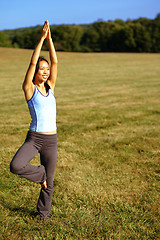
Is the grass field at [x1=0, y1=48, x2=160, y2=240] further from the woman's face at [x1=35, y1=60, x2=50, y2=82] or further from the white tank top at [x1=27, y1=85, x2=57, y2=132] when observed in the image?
the woman's face at [x1=35, y1=60, x2=50, y2=82]

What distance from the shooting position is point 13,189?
4504mm

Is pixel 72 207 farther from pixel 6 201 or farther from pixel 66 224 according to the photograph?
pixel 6 201

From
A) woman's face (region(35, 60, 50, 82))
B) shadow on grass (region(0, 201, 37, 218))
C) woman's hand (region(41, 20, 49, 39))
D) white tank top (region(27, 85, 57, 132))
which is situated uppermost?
woman's hand (region(41, 20, 49, 39))

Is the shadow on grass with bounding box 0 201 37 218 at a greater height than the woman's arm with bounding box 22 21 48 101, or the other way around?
the woman's arm with bounding box 22 21 48 101

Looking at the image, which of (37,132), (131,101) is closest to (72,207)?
(37,132)

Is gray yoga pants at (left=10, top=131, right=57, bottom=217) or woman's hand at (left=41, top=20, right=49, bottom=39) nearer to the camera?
gray yoga pants at (left=10, top=131, right=57, bottom=217)

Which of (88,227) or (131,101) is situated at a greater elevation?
(131,101)

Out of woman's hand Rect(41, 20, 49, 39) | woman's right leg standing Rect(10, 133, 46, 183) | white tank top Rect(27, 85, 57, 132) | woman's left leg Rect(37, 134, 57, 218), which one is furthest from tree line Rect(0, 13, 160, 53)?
woman's right leg standing Rect(10, 133, 46, 183)

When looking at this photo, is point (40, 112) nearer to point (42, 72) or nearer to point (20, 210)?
point (42, 72)

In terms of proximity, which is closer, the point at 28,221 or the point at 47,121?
the point at 47,121

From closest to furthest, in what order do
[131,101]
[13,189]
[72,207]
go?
[72,207], [13,189], [131,101]

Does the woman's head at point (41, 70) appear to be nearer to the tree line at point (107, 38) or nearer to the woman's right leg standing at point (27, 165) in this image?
the woman's right leg standing at point (27, 165)

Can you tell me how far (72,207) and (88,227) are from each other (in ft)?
1.79

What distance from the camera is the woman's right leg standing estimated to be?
3.06 meters
